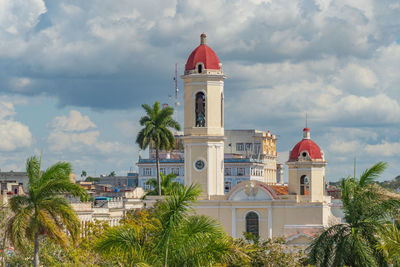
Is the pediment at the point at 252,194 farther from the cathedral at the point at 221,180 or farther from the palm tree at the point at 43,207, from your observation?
the palm tree at the point at 43,207

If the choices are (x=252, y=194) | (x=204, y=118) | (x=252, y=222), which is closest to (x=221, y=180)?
(x=252, y=194)

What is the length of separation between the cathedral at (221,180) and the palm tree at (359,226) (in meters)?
37.7

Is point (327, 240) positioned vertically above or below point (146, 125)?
below

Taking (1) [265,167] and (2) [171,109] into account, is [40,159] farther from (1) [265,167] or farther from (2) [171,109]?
(1) [265,167]

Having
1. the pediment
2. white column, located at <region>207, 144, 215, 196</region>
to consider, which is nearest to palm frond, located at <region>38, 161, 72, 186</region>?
the pediment

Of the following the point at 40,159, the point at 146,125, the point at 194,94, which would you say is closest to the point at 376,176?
the point at 40,159

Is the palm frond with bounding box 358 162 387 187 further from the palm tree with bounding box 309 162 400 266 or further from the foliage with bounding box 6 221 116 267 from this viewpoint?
the foliage with bounding box 6 221 116 267

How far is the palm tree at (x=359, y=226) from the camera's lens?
99.3 feet

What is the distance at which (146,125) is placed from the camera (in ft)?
262

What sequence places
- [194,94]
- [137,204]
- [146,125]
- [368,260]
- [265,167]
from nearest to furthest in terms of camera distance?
1. [368,260]
2. [194,94]
3. [146,125]
4. [137,204]
5. [265,167]

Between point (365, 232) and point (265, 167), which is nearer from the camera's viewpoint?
point (365, 232)

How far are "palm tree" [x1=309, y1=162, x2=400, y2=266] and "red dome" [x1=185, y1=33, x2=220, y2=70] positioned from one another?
4104 cm

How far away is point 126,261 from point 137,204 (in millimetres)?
76199

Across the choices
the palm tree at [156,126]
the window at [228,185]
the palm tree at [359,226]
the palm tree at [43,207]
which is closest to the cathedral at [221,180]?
the palm tree at [156,126]
